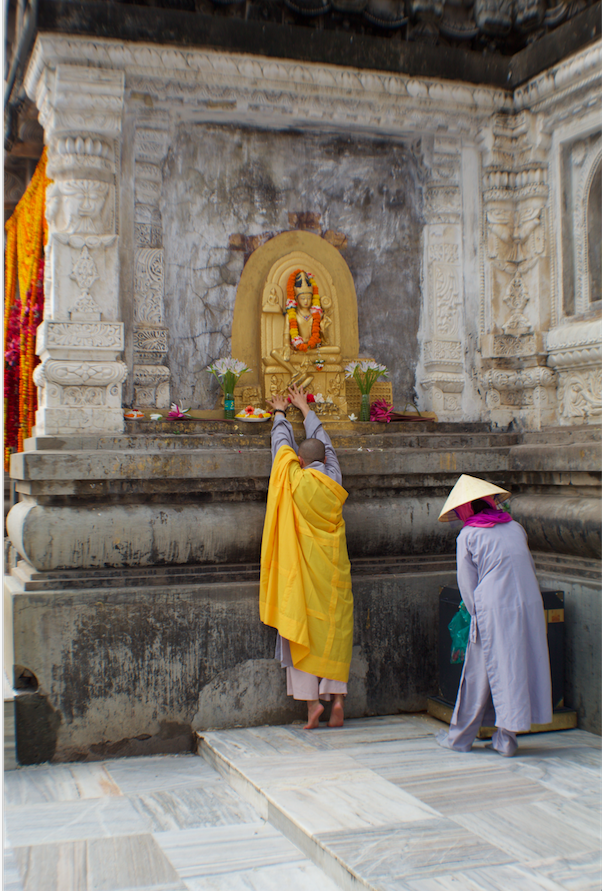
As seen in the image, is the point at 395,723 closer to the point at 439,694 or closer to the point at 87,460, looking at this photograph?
the point at 439,694

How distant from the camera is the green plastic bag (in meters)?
4.65

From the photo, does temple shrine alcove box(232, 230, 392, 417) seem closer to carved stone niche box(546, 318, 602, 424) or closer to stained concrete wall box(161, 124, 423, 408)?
stained concrete wall box(161, 124, 423, 408)

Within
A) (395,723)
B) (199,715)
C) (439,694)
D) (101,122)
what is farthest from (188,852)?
(101,122)

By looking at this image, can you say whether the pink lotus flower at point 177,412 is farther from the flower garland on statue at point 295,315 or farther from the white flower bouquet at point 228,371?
the flower garland on statue at point 295,315

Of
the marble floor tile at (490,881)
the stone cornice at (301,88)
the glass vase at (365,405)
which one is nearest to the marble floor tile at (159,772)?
the marble floor tile at (490,881)

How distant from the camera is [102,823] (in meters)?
3.73

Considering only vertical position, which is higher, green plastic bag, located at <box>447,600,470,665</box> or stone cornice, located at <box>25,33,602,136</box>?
stone cornice, located at <box>25,33,602,136</box>

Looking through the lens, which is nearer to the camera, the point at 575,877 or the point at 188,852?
the point at 575,877

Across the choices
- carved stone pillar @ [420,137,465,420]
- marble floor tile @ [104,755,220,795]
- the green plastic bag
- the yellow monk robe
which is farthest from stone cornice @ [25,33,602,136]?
marble floor tile @ [104,755,220,795]

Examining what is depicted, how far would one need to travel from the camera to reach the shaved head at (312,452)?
16.1 ft

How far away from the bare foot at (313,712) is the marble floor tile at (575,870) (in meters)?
1.83

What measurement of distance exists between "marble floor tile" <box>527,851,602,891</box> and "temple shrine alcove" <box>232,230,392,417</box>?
11.6 ft

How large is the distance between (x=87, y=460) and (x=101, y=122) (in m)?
2.33

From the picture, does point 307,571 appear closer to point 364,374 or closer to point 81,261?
point 364,374
